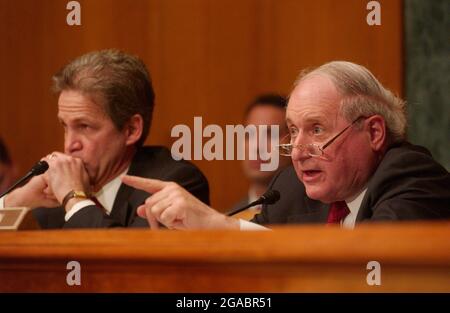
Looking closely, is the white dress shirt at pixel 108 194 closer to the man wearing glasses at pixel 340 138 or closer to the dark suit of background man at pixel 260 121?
the man wearing glasses at pixel 340 138

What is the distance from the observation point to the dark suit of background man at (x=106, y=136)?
253 cm

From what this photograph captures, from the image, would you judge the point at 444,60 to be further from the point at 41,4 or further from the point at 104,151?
the point at 41,4

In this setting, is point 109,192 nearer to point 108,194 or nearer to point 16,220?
point 108,194

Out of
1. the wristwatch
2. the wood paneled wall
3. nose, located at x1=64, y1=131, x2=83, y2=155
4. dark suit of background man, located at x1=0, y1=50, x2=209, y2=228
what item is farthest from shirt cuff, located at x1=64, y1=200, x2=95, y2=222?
the wood paneled wall

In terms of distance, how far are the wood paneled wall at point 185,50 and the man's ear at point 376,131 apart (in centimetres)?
156

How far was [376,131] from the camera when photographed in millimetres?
1997

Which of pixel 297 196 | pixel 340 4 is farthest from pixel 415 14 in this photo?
pixel 297 196

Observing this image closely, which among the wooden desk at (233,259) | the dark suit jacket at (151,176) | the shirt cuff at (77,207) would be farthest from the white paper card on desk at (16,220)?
the wooden desk at (233,259)

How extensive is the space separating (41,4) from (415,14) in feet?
6.64

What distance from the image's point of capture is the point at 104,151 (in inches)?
103
